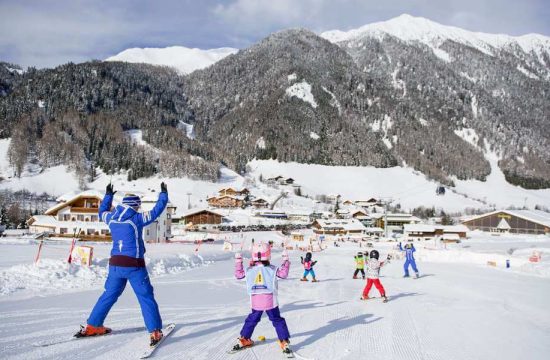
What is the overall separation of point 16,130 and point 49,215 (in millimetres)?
111923

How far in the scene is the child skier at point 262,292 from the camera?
542 cm

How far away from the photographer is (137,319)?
6.91m

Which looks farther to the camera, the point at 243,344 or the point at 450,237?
the point at 450,237

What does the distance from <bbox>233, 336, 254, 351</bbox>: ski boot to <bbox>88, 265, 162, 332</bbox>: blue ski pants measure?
1014 millimetres

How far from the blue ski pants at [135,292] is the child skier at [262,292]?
3.64 ft

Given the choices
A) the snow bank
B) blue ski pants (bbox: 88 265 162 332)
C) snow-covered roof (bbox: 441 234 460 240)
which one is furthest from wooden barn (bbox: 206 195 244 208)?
blue ski pants (bbox: 88 265 162 332)

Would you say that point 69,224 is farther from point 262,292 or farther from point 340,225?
point 340,225

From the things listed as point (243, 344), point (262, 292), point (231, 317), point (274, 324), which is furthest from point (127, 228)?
point (231, 317)

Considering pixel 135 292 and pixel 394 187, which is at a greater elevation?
pixel 394 187

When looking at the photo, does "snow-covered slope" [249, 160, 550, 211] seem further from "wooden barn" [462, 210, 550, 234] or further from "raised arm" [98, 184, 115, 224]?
"raised arm" [98, 184, 115, 224]

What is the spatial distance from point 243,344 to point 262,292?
2.35 ft

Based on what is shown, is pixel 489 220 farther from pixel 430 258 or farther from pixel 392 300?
pixel 392 300

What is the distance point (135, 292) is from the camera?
18.1 ft

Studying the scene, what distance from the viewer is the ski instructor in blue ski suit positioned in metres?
5.48
